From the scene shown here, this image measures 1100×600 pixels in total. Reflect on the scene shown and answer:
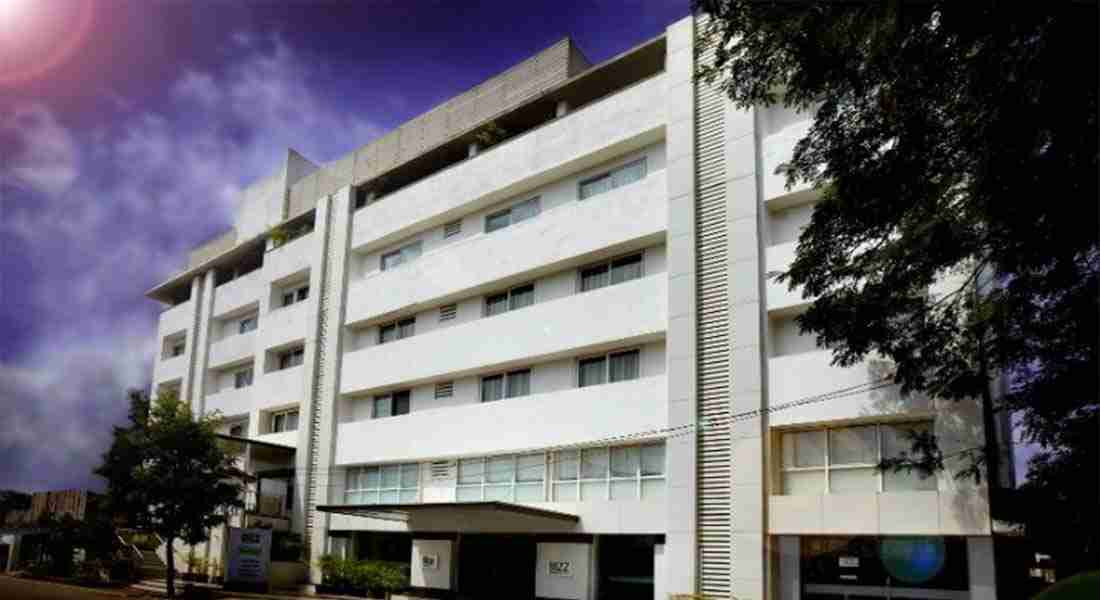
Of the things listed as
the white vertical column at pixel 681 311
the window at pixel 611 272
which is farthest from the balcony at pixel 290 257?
the white vertical column at pixel 681 311

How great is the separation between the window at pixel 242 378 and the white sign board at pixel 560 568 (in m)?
20.0

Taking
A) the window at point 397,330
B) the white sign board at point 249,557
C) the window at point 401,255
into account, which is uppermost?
the window at point 401,255

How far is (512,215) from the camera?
2855 centimetres

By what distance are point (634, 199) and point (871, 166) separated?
10502 millimetres

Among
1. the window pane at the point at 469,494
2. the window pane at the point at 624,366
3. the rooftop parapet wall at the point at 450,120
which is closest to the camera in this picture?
the window pane at the point at 624,366

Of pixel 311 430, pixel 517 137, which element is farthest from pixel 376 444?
pixel 517 137

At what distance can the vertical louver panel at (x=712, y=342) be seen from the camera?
805 inches

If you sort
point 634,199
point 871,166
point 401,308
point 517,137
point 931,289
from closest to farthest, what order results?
point 871,166 → point 931,289 → point 634,199 → point 517,137 → point 401,308

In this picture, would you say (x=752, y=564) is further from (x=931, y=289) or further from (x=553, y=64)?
(x=553, y=64)

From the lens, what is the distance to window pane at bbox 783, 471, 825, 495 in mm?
19828

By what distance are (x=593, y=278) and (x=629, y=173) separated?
3.07 m

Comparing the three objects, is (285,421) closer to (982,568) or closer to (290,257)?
(290,257)

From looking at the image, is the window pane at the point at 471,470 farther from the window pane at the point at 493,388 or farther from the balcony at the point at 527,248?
the balcony at the point at 527,248

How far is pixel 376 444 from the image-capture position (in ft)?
98.8
